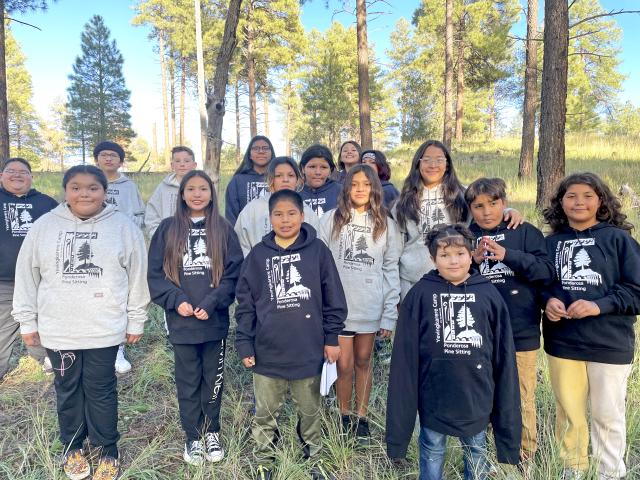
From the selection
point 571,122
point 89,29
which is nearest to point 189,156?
point 89,29

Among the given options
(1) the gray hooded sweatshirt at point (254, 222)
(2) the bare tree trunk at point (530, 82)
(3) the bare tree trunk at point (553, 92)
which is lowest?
(1) the gray hooded sweatshirt at point (254, 222)

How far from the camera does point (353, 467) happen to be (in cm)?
269

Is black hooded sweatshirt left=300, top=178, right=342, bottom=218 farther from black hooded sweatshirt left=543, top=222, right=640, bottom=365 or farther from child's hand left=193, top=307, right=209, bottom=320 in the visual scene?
black hooded sweatshirt left=543, top=222, right=640, bottom=365

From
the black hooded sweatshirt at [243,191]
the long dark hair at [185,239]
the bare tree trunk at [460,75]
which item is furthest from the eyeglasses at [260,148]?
the bare tree trunk at [460,75]

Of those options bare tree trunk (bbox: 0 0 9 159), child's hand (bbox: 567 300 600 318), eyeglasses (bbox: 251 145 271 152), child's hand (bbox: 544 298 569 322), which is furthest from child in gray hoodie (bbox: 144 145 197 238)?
bare tree trunk (bbox: 0 0 9 159)

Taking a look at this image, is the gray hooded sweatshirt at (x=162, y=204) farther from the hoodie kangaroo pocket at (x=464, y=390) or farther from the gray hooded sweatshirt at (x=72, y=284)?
the hoodie kangaroo pocket at (x=464, y=390)

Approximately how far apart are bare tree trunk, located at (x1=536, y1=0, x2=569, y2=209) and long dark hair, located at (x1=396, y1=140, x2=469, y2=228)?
3795 millimetres

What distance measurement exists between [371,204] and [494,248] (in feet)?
3.18

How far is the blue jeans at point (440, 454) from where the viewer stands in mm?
2342

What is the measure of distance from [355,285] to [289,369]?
800mm

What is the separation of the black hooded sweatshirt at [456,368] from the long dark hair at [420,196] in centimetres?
93

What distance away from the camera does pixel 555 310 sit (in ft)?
8.23

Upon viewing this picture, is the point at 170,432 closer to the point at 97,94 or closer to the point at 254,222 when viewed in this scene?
the point at 254,222

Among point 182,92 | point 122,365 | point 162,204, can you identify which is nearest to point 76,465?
point 122,365
